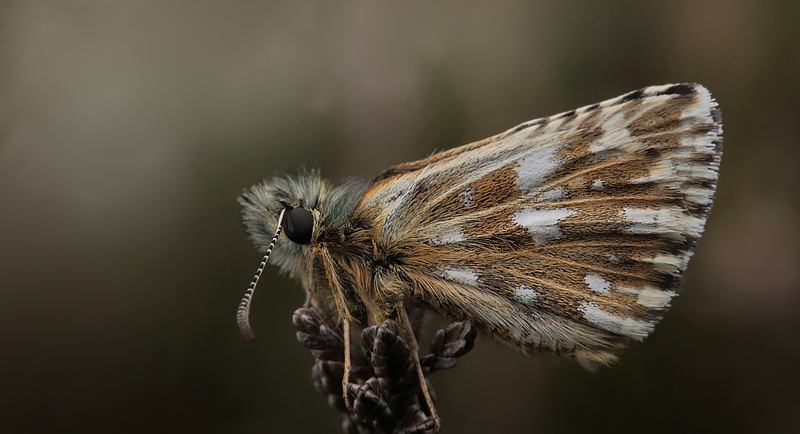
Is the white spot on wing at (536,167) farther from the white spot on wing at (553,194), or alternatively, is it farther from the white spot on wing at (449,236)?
the white spot on wing at (449,236)

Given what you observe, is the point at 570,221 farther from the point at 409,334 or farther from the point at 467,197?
the point at 409,334

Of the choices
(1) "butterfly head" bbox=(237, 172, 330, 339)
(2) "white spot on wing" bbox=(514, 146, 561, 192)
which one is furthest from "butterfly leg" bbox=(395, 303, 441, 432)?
(2) "white spot on wing" bbox=(514, 146, 561, 192)

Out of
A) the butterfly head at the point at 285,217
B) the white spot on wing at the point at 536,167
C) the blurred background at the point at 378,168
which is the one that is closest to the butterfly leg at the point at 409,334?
the butterfly head at the point at 285,217

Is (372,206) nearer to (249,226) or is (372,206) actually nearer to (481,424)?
(249,226)

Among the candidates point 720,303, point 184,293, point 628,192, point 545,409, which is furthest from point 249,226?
point 720,303

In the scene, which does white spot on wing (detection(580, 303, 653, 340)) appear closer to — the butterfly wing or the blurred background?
the butterfly wing
